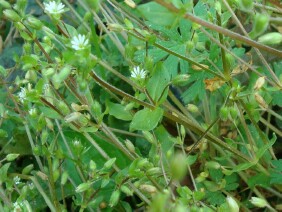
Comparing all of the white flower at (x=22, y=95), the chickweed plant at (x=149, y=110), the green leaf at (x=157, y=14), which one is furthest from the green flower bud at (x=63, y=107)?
the green leaf at (x=157, y=14)

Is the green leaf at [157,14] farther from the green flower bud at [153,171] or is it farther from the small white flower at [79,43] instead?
the green flower bud at [153,171]

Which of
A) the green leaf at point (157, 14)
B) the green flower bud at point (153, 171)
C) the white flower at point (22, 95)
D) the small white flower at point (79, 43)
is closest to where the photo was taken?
the green leaf at point (157, 14)

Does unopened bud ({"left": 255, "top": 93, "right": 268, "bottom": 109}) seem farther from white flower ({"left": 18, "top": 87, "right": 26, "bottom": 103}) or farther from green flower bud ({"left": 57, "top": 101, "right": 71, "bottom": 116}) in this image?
white flower ({"left": 18, "top": 87, "right": 26, "bottom": 103})

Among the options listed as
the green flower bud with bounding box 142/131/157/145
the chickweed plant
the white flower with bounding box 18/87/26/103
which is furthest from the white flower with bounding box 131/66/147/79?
the white flower with bounding box 18/87/26/103

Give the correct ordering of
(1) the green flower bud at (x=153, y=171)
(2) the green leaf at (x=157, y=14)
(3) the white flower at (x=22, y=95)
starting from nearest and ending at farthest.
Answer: (2) the green leaf at (x=157, y=14)
(1) the green flower bud at (x=153, y=171)
(3) the white flower at (x=22, y=95)

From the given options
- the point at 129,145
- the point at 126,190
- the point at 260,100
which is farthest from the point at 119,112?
the point at 260,100

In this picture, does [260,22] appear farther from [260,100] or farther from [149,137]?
[149,137]

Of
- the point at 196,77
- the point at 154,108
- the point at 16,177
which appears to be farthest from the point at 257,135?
the point at 16,177

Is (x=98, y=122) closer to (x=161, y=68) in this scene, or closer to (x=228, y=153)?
(x=161, y=68)
